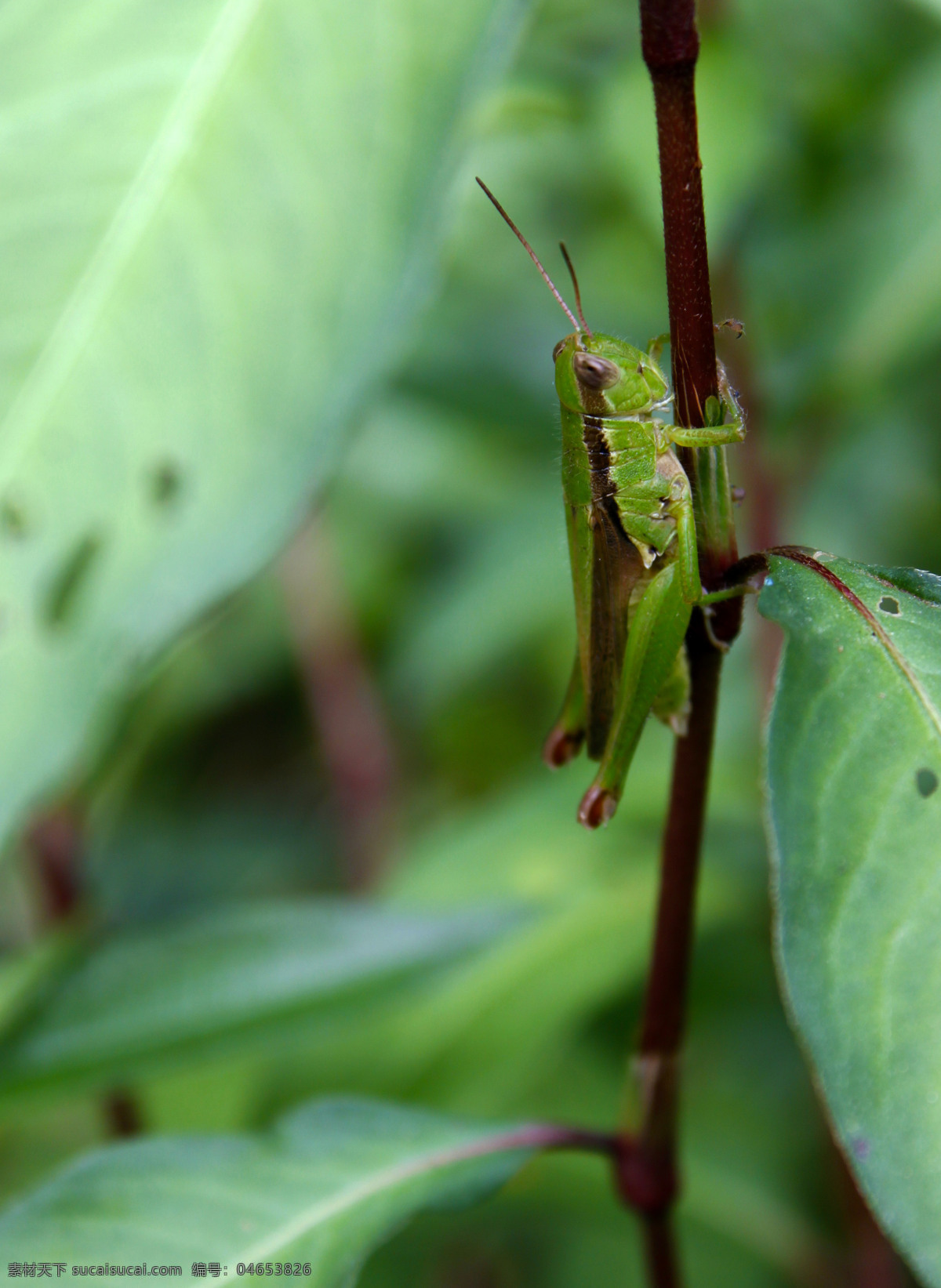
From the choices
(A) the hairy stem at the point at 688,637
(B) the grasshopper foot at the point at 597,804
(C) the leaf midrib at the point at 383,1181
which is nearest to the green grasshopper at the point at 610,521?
(B) the grasshopper foot at the point at 597,804

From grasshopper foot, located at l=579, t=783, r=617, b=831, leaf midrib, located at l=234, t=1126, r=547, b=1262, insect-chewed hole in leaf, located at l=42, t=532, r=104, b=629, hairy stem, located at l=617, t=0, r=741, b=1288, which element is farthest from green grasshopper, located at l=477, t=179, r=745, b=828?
insect-chewed hole in leaf, located at l=42, t=532, r=104, b=629

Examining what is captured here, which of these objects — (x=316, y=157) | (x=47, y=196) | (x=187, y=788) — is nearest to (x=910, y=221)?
(x=316, y=157)

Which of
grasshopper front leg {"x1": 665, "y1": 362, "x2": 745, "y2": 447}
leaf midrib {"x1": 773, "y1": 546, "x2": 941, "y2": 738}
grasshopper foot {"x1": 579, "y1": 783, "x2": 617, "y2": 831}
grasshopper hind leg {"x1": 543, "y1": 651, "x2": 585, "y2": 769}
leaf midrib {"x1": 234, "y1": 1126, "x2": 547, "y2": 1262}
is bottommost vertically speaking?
leaf midrib {"x1": 234, "y1": 1126, "x2": 547, "y2": 1262}

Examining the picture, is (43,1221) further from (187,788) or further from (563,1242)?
(187,788)

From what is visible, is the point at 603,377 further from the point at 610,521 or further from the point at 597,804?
the point at 597,804

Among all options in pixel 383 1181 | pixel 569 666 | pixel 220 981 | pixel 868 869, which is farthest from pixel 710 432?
pixel 569 666

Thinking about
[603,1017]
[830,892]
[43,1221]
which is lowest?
[603,1017]

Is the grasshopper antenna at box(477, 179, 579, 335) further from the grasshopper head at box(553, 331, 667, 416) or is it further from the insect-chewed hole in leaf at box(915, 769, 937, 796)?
the insect-chewed hole in leaf at box(915, 769, 937, 796)
